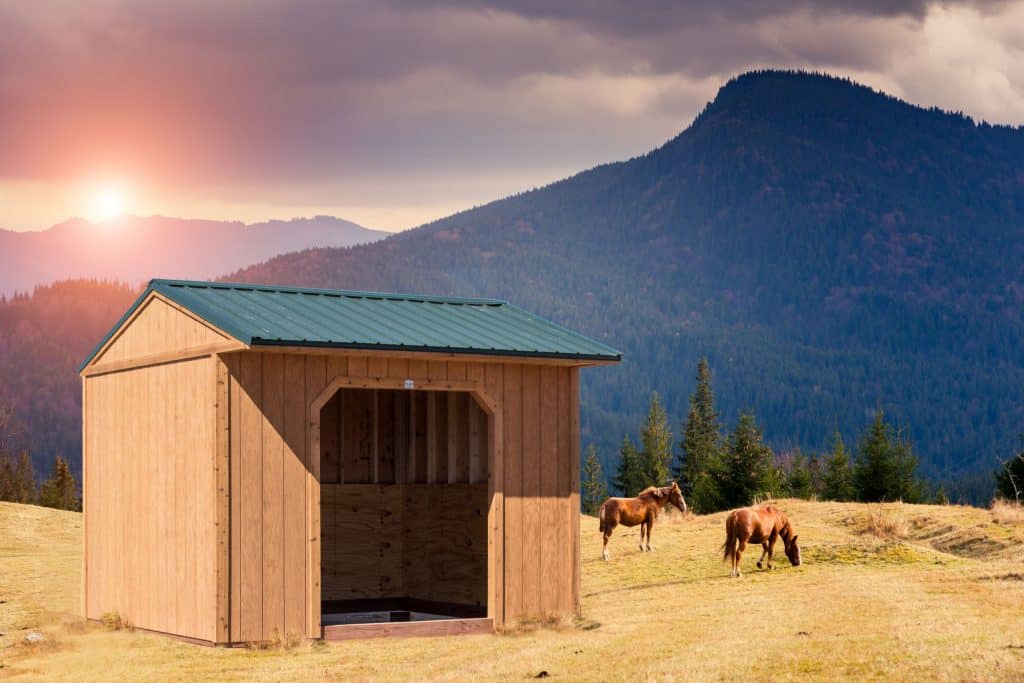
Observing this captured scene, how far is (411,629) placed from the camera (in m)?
21.9

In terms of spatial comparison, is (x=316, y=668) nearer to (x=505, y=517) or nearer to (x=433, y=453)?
(x=505, y=517)

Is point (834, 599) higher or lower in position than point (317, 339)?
lower

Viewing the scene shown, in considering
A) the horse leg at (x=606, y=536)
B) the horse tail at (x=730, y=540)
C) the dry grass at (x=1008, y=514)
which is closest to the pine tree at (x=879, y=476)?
the dry grass at (x=1008, y=514)

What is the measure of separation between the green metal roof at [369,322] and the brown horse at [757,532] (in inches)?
276

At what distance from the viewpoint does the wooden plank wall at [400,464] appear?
20.5m

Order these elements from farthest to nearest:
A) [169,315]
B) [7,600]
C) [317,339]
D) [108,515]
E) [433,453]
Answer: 1. [7,600]
2. [433,453]
3. [108,515]
4. [169,315]
5. [317,339]

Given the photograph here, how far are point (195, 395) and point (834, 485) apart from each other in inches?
2364

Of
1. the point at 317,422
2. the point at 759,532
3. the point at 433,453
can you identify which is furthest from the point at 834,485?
the point at 317,422

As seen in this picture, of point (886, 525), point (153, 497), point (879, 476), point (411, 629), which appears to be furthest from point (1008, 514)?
point (879, 476)

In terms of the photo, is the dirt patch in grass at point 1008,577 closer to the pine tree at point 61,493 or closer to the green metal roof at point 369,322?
the green metal roof at point 369,322

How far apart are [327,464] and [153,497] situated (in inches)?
183

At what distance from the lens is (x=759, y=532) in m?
29.4

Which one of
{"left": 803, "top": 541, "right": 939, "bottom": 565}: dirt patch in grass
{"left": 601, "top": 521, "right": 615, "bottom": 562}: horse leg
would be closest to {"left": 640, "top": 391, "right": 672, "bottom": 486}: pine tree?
{"left": 601, "top": 521, "right": 615, "bottom": 562}: horse leg

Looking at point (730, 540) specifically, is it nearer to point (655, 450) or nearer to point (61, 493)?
point (61, 493)
